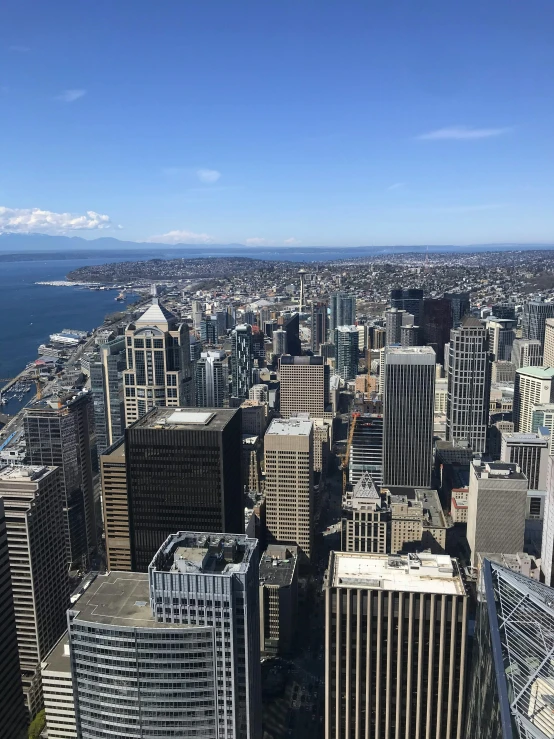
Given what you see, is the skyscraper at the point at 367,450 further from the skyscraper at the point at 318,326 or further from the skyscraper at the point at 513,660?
the skyscraper at the point at 318,326

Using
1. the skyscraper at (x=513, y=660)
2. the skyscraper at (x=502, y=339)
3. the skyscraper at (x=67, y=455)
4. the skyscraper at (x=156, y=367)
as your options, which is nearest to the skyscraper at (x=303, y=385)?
the skyscraper at (x=156, y=367)

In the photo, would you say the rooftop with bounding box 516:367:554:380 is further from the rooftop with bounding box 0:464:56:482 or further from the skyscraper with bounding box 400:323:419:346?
the rooftop with bounding box 0:464:56:482

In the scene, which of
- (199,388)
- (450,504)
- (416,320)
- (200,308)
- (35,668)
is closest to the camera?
(35,668)

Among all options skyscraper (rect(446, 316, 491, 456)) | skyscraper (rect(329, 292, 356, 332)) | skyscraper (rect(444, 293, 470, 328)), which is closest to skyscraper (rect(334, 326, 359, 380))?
skyscraper (rect(444, 293, 470, 328))

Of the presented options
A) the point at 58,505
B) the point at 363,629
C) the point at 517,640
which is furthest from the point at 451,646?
the point at 58,505

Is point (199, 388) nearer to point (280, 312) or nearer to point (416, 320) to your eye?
point (416, 320)

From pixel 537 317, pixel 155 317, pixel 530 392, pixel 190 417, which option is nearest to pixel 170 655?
pixel 190 417

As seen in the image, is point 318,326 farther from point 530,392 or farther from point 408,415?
point 408,415
